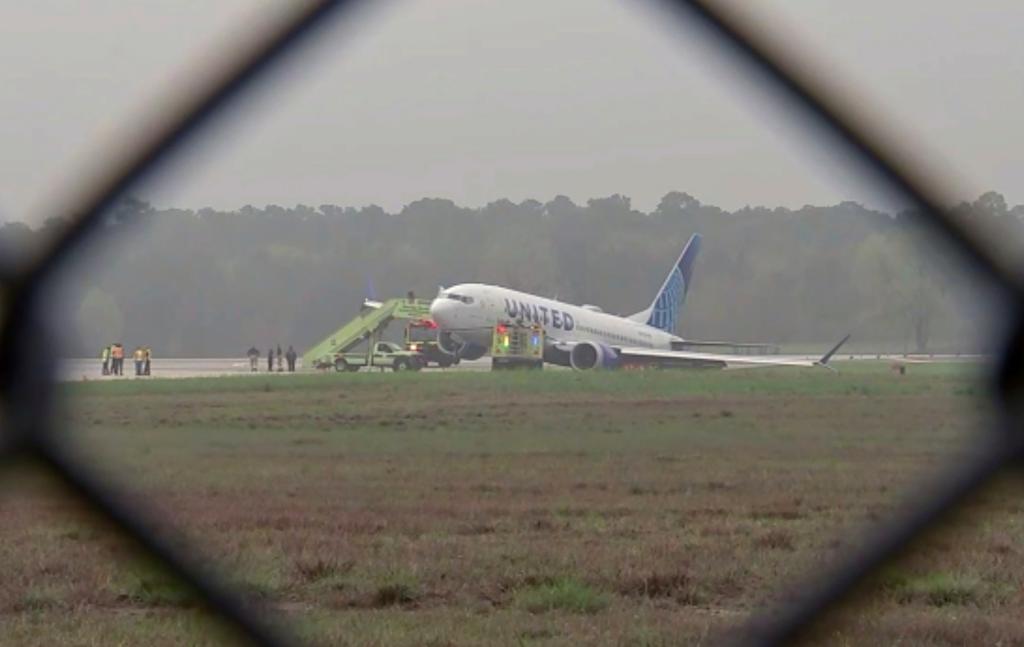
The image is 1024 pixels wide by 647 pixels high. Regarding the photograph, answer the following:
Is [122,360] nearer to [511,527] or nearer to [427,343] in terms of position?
[427,343]

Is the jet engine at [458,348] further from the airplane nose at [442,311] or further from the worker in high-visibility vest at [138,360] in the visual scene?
the worker in high-visibility vest at [138,360]

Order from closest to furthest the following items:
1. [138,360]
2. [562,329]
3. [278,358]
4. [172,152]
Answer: [172,152]
[138,360]
[278,358]
[562,329]

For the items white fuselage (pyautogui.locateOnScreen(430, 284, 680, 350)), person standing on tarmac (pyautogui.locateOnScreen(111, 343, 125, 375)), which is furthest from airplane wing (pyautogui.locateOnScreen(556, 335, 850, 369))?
person standing on tarmac (pyautogui.locateOnScreen(111, 343, 125, 375))

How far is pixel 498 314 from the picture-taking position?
108 feet

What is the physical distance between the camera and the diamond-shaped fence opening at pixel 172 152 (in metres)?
3.12

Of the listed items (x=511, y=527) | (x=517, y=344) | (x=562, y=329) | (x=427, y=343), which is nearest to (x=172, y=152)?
(x=511, y=527)

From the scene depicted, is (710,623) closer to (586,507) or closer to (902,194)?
(902,194)

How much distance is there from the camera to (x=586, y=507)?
7.61 meters

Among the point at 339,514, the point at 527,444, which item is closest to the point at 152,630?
the point at 339,514

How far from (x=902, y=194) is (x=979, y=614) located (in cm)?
194

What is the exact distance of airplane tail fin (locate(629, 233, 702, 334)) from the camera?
115 ft

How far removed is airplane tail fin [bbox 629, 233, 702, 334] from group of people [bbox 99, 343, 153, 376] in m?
11.9

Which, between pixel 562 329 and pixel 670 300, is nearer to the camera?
pixel 562 329

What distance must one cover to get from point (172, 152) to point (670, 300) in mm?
34728
